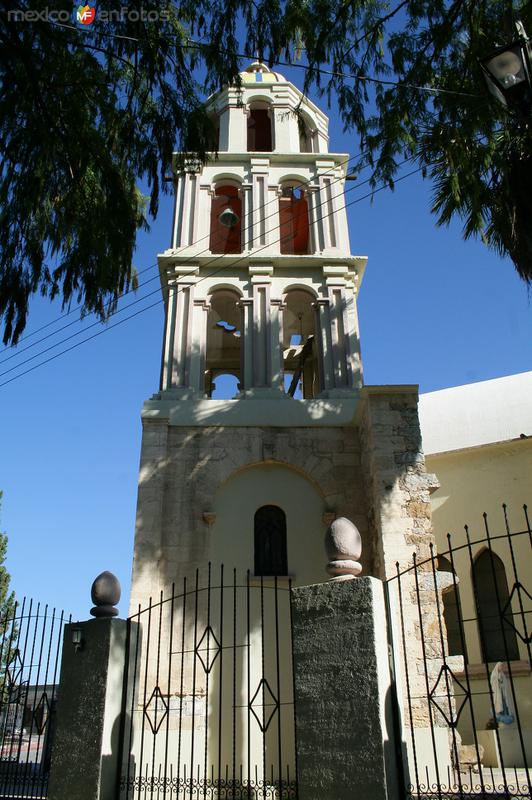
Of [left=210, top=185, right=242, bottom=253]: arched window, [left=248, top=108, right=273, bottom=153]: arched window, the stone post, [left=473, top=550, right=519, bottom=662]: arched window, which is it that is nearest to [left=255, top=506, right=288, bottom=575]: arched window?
the stone post

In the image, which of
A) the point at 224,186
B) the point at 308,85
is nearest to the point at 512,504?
the point at 224,186

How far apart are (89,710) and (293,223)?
42.5 feet

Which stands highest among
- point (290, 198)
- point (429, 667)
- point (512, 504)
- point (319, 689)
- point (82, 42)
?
point (290, 198)

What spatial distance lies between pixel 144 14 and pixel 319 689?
24.3 ft

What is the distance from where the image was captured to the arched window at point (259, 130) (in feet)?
62.8

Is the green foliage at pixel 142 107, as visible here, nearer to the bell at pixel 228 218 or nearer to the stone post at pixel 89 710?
the stone post at pixel 89 710

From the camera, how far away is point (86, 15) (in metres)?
7.87

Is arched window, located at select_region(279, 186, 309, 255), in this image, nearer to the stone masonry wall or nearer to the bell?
the bell

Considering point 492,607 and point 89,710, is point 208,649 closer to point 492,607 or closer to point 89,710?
point 89,710

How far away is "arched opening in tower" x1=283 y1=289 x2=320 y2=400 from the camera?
56.9ft

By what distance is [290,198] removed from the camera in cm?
1755

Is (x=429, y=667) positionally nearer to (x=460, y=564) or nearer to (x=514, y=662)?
(x=514, y=662)

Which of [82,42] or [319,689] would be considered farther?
[82,42]

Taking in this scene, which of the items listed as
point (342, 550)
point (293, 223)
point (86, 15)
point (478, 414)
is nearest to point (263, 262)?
point (293, 223)
